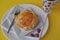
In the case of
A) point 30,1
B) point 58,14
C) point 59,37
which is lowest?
point 59,37

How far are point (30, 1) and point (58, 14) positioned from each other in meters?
0.19

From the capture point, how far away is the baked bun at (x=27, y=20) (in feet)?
2.71

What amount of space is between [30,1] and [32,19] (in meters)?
0.18

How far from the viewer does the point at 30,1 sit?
968 millimetres

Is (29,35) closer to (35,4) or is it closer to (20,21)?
(20,21)

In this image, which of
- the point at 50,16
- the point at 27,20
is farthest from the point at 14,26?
the point at 50,16

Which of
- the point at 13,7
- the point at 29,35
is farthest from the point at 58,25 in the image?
the point at 13,7

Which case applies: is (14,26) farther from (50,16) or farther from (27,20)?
(50,16)

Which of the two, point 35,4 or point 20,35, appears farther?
point 35,4

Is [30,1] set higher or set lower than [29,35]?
higher

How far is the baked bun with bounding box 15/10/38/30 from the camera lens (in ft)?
2.71

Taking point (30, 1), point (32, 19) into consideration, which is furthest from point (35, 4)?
point (32, 19)

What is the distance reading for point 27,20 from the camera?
830 mm

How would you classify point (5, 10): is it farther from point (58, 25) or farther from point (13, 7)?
point (58, 25)
